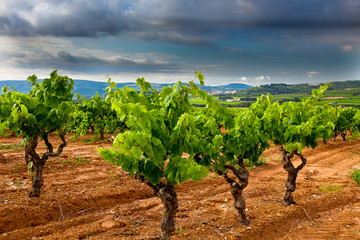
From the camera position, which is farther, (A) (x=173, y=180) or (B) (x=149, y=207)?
(B) (x=149, y=207)

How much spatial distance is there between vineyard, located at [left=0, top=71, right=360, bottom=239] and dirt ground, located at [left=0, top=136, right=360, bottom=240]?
39mm

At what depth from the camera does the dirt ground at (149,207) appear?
7617 mm

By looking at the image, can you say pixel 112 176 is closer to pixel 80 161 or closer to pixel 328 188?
pixel 80 161

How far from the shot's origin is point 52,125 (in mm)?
8711

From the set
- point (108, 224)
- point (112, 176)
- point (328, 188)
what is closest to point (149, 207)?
point (108, 224)

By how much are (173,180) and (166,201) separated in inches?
48.8

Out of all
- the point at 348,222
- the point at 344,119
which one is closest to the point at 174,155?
the point at 348,222

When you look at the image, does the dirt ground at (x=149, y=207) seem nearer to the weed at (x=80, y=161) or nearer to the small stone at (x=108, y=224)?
the small stone at (x=108, y=224)

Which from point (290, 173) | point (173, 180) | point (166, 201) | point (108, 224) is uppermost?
point (173, 180)

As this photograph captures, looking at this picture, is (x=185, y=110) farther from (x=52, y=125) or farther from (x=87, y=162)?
(x=87, y=162)

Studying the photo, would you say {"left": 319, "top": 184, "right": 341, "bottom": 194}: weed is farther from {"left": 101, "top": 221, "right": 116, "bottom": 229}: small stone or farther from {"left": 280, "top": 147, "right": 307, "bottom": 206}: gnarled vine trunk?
{"left": 101, "top": 221, "right": 116, "bottom": 229}: small stone

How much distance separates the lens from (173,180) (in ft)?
16.1

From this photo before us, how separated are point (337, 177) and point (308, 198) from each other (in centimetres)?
491

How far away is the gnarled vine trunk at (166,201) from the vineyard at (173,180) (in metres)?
0.03
